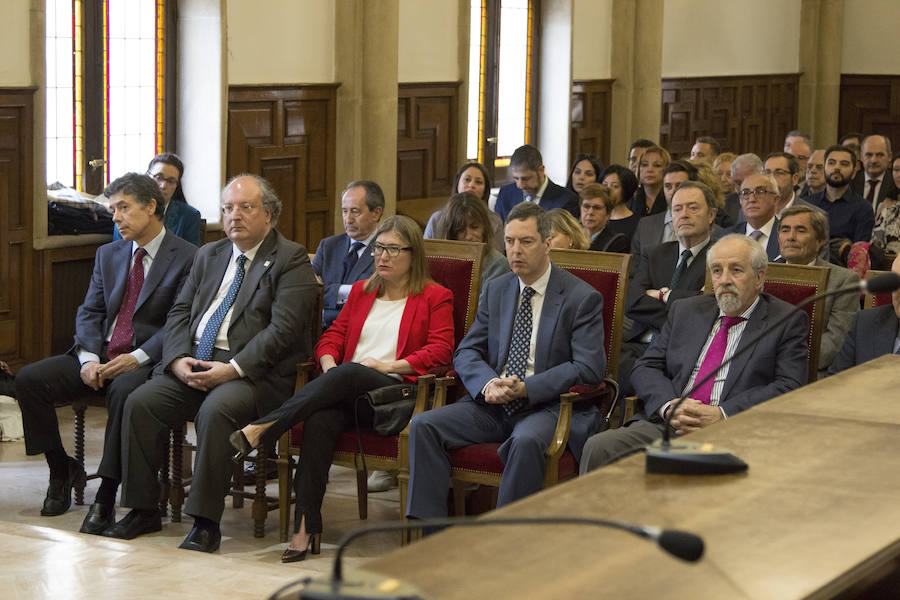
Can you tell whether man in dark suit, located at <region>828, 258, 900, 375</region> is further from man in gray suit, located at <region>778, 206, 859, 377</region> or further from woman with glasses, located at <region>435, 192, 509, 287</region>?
woman with glasses, located at <region>435, 192, 509, 287</region>

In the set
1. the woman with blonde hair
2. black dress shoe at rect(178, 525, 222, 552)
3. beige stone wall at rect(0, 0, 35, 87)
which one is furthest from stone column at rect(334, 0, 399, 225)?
black dress shoe at rect(178, 525, 222, 552)

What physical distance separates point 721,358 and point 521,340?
69 cm

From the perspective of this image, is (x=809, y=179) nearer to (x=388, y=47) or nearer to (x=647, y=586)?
(x=388, y=47)

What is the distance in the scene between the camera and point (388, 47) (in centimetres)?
908

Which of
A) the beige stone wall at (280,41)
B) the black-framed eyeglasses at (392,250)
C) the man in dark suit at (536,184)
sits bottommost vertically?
the black-framed eyeglasses at (392,250)

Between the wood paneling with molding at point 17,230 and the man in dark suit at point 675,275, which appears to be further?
the wood paneling with molding at point 17,230

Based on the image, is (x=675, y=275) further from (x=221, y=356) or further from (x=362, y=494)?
(x=221, y=356)

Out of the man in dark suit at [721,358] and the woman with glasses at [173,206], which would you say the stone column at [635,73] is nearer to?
the woman with glasses at [173,206]

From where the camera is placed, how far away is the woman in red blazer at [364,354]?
4652 millimetres

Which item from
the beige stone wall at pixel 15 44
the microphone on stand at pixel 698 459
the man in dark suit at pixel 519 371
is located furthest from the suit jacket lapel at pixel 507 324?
the beige stone wall at pixel 15 44

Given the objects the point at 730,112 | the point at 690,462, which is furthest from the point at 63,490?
the point at 730,112

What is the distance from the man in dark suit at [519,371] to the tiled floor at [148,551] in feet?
1.59

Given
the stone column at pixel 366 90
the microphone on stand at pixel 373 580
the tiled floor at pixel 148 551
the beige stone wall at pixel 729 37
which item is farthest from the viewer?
the beige stone wall at pixel 729 37

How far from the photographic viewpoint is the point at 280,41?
28.3 ft
